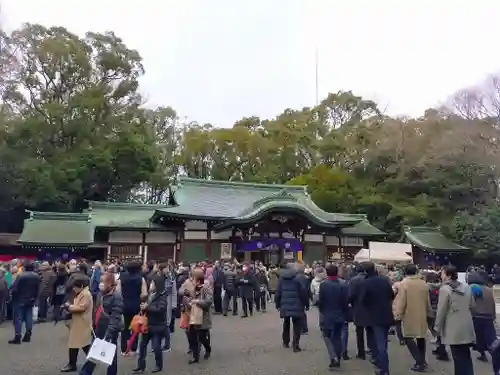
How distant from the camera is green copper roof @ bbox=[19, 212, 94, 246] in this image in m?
23.3

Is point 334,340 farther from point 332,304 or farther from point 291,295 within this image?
point 291,295

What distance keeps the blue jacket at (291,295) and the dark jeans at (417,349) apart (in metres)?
1.87

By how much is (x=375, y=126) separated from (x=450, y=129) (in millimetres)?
8778

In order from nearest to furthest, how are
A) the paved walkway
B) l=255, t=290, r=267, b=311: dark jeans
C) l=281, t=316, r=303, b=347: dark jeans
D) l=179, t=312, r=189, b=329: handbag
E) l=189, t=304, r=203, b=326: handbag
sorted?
the paved walkway
l=189, t=304, r=203, b=326: handbag
l=179, t=312, r=189, b=329: handbag
l=281, t=316, r=303, b=347: dark jeans
l=255, t=290, r=267, b=311: dark jeans

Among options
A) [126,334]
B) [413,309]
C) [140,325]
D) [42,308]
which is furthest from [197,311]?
[42,308]

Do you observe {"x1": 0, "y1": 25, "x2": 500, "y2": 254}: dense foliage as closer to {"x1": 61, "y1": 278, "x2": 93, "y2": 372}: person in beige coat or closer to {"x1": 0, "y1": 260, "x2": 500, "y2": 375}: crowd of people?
{"x1": 0, "y1": 260, "x2": 500, "y2": 375}: crowd of people

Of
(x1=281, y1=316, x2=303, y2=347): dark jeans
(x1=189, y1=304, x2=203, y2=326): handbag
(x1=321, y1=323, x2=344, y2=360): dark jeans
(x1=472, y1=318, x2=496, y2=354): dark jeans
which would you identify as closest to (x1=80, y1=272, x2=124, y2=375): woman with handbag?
(x1=189, y1=304, x2=203, y2=326): handbag

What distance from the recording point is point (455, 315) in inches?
239

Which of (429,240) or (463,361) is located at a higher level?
(429,240)

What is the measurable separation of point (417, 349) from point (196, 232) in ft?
62.7

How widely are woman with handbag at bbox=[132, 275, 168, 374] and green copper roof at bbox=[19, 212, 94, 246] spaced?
685 inches

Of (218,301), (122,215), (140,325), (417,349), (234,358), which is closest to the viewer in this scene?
(140,325)

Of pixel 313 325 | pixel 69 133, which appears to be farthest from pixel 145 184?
pixel 313 325

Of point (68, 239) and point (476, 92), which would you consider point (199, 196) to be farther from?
point (476, 92)
